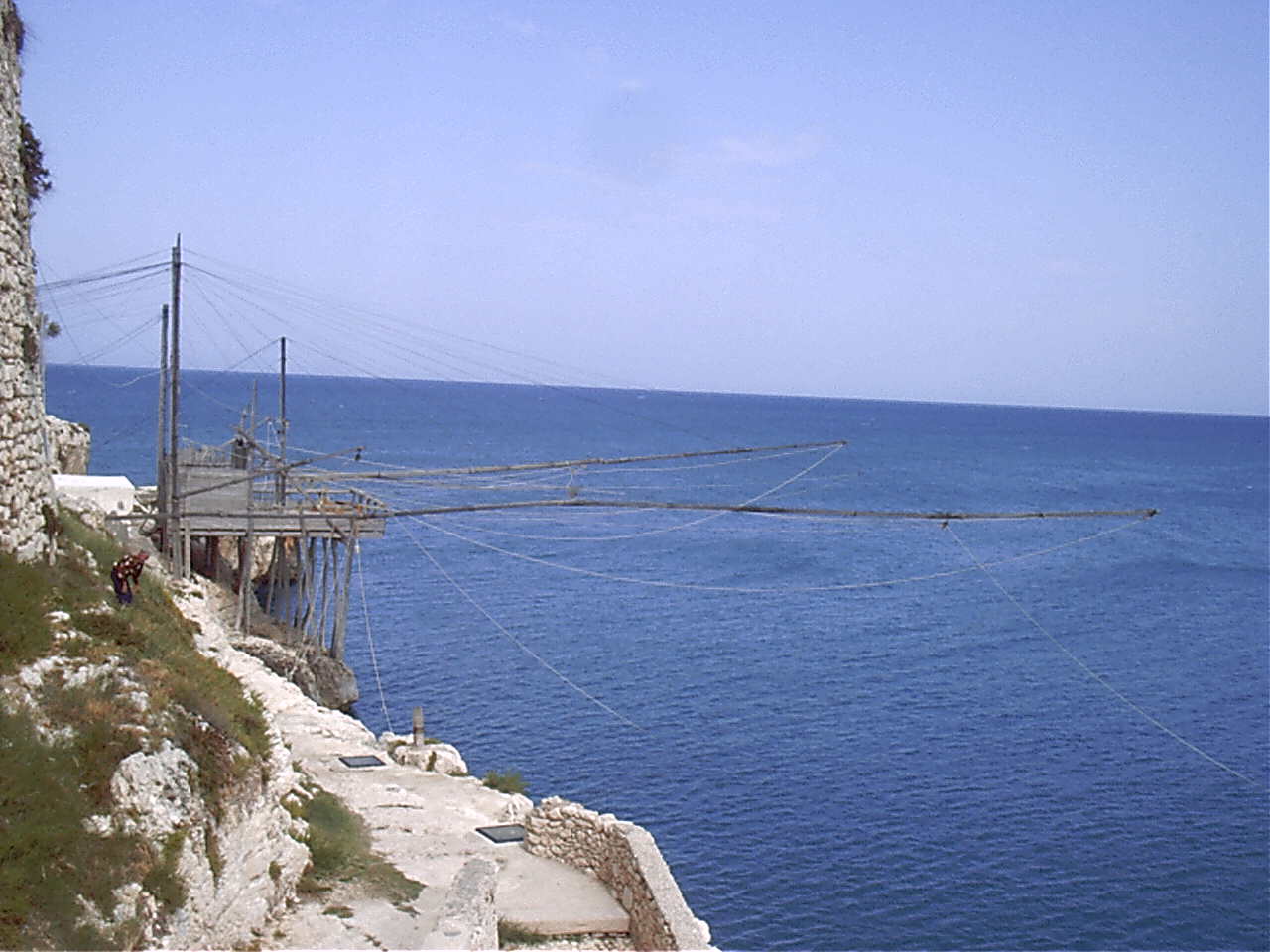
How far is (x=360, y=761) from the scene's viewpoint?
22.7m

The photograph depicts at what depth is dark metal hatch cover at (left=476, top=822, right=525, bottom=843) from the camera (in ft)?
62.3

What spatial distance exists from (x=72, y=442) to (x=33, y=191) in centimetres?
2595

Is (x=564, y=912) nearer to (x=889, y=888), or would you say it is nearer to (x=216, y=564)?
(x=889, y=888)

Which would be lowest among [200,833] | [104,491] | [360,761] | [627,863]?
[360,761]

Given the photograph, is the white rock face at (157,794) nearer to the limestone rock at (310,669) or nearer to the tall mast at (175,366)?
the tall mast at (175,366)

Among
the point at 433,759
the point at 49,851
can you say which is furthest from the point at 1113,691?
the point at 49,851

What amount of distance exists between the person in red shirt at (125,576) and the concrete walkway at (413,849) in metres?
2.82

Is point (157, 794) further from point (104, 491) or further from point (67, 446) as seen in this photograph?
point (67, 446)

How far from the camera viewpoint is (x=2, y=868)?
9562 millimetres

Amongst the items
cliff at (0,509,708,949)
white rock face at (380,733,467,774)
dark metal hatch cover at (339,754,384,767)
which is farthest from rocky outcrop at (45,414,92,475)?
cliff at (0,509,708,949)

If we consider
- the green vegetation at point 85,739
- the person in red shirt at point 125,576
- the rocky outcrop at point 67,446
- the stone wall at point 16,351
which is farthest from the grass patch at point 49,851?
the rocky outcrop at point 67,446

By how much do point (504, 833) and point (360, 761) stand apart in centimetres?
463

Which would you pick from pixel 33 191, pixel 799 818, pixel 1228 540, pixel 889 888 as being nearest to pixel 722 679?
pixel 799 818

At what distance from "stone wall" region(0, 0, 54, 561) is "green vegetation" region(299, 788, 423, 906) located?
4.94 meters
